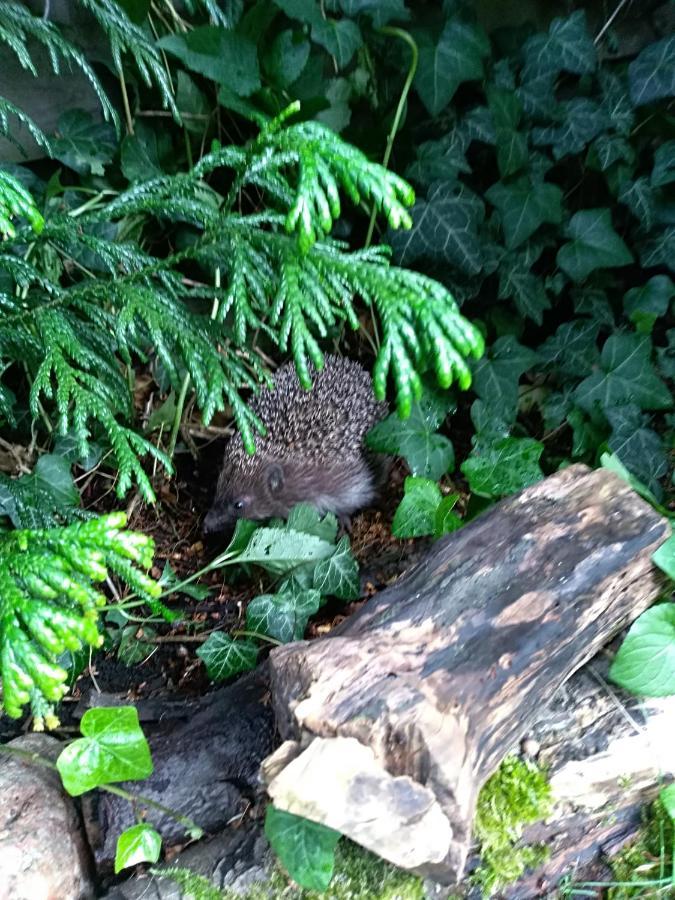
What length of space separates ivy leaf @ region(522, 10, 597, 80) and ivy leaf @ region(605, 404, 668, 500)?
147 centimetres

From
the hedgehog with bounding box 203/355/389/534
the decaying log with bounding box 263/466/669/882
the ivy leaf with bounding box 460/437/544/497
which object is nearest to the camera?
the decaying log with bounding box 263/466/669/882

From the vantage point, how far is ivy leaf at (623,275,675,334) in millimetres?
3182

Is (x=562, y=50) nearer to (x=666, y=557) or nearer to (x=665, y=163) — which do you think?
(x=665, y=163)

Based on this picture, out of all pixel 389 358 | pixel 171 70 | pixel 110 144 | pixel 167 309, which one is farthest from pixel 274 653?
pixel 171 70

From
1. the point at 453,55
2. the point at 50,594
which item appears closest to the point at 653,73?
the point at 453,55

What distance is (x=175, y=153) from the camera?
3.14m

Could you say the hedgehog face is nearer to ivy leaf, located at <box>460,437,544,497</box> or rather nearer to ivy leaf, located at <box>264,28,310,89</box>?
ivy leaf, located at <box>460,437,544,497</box>

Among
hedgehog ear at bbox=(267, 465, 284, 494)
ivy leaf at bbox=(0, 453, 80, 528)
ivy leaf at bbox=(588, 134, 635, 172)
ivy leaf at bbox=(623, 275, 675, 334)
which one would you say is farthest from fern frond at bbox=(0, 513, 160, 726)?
ivy leaf at bbox=(588, 134, 635, 172)

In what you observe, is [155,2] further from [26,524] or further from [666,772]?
[666,772]

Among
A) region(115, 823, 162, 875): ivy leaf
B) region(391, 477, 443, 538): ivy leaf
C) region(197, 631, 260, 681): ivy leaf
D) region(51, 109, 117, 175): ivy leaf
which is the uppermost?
region(51, 109, 117, 175): ivy leaf

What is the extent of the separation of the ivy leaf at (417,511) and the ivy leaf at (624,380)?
97 centimetres

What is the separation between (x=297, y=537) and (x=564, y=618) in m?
1.04

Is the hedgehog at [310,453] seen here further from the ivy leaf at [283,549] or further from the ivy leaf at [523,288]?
the ivy leaf at [523,288]

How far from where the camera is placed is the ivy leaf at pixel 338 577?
8.05 feet
